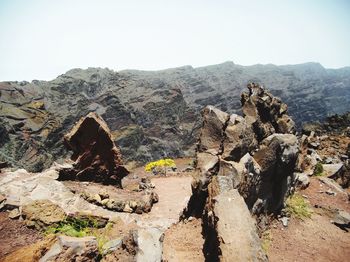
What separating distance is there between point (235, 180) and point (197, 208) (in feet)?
5.95

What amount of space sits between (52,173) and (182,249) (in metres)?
9.04

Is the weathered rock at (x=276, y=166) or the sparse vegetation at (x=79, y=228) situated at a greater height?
the weathered rock at (x=276, y=166)

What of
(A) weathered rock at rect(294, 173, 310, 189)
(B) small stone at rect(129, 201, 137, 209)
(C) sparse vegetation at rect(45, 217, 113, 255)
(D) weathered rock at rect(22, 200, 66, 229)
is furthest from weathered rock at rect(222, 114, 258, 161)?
(D) weathered rock at rect(22, 200, 66, 229)

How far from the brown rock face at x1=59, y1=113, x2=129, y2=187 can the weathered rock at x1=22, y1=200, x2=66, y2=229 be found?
4.71m

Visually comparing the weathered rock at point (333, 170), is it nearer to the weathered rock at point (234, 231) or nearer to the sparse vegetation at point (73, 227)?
the weathered rock at point (234, 231)

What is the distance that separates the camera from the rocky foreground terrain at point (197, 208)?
773 centimetres

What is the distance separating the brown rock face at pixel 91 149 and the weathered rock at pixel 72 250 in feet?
28.4

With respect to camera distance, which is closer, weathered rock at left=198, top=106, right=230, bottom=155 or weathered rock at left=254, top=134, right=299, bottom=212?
weathered rock at left=254, top=134, right=299, bottom=212

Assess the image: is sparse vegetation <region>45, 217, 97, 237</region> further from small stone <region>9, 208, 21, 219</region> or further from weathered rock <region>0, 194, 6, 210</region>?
weathered rock <region>0, 194, 6, 210</region>

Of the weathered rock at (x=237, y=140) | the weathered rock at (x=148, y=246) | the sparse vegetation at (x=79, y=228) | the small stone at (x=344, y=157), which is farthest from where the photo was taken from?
the small stone at (x=344, y=157)

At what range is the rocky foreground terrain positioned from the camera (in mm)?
7727

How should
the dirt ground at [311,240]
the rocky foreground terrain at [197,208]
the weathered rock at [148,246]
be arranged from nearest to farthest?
the weathered rock at [148,246], the rocky foreground terrain at [197,208], the dirt ground at [311,240]

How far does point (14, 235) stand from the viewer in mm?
9898

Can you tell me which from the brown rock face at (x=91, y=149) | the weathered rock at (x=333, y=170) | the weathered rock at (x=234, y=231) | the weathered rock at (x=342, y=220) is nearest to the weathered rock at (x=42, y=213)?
the brown rock face at (x=91, y=149)
